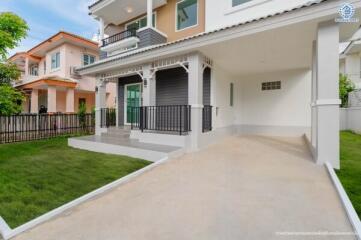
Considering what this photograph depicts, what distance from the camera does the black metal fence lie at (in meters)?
9.26

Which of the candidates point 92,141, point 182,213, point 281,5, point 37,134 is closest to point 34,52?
point 37,134

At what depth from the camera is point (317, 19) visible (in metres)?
4.55

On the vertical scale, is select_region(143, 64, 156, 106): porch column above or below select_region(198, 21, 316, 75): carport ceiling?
below

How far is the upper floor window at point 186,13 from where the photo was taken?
8.67 m

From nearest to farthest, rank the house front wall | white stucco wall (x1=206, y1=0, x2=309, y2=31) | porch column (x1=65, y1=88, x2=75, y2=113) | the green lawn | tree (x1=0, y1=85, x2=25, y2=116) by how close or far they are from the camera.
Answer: the green lawn → tree (x1=0, y1=85, x2=25, y2=116) → white stucco wall (x1=206, y1=0, x2=309, y2=31) → the house front wall → porch column (x1=65, y1=88, x2=75, y2=113)

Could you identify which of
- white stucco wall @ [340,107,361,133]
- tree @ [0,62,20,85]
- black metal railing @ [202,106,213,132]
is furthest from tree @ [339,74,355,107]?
tree @ [0,62,20,85]

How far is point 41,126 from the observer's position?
1055 cm

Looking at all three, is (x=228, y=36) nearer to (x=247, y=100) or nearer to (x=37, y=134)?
(x=247, y=100)

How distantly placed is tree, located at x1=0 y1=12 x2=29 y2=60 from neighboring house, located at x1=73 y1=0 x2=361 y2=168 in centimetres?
319

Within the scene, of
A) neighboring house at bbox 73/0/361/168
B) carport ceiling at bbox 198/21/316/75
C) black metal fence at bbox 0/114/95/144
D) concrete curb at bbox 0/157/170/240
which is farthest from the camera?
black metal fence at bbox 0/114/95/144

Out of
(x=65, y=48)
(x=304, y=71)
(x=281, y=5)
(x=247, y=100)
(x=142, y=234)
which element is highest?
(x=65, y=48)

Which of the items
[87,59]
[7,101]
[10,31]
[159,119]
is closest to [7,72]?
[7,101]

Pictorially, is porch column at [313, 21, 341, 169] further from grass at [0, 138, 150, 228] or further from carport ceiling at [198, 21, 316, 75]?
grass at [0, 138, 150, 228]

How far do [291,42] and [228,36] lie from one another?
1977 mm
